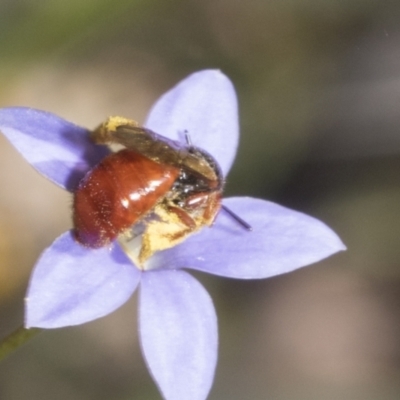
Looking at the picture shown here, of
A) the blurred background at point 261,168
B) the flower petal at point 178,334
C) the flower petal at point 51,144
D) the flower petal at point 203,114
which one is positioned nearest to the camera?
the flower petal at point 178,334

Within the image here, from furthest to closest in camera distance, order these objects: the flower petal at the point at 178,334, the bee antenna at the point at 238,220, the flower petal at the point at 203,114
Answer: the flower petal at the point at 203,114, the bee antenna at the point at 238,220, the flower petal at the point at 178,334

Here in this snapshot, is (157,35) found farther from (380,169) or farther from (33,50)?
(380,169)

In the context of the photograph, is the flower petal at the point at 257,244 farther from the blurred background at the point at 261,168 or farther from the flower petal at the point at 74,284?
the blurred background at the point at 261,168

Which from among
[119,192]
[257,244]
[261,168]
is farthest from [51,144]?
[261,168]

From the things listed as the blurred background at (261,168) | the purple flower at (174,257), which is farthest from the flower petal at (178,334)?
the blurred background at (261,168)

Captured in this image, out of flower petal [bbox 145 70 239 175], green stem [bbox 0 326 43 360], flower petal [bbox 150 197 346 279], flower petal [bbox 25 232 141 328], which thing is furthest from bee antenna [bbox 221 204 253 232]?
green stem [bbox 0 326 43 360]

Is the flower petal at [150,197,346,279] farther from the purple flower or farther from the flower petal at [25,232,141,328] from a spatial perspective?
the flower petal at [25,232,141,328]

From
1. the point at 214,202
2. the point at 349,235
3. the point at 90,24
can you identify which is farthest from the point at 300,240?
the point at 90,24

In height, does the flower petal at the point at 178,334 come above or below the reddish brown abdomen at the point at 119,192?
below
